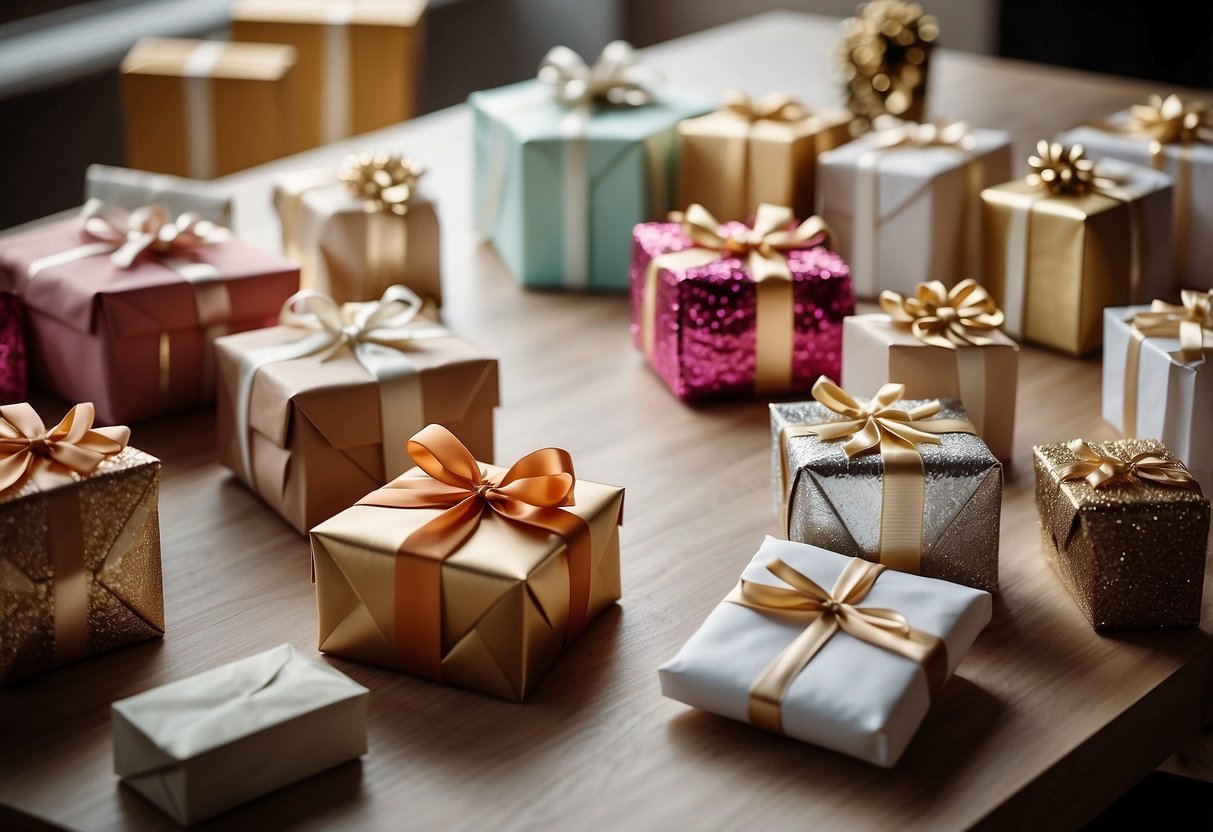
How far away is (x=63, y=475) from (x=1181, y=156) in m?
1.36

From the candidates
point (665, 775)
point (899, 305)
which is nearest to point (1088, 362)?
point (899, 305)

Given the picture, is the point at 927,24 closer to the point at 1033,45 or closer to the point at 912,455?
the point at 912,455

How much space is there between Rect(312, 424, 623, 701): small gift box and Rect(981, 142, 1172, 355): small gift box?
0.71m

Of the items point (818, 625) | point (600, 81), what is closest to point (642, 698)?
point (818, 625)

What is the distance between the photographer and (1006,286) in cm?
168

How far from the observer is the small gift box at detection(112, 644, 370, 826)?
3.05 ft

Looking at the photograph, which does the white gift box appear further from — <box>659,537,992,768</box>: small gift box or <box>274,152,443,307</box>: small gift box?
<box>274,152,443,307</box>: small gift box

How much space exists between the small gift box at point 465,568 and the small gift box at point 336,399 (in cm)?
15

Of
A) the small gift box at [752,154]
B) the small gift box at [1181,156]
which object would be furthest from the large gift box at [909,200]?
the small gift box at [1181,156]

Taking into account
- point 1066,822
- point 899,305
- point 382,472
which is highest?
point 899,305

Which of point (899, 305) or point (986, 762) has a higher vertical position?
point (899, 305)

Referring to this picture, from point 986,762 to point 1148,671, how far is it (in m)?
0.19

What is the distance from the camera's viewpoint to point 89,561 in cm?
110

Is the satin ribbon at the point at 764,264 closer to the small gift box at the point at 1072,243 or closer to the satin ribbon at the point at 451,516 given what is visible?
the small gift box at the point at 1072,243
